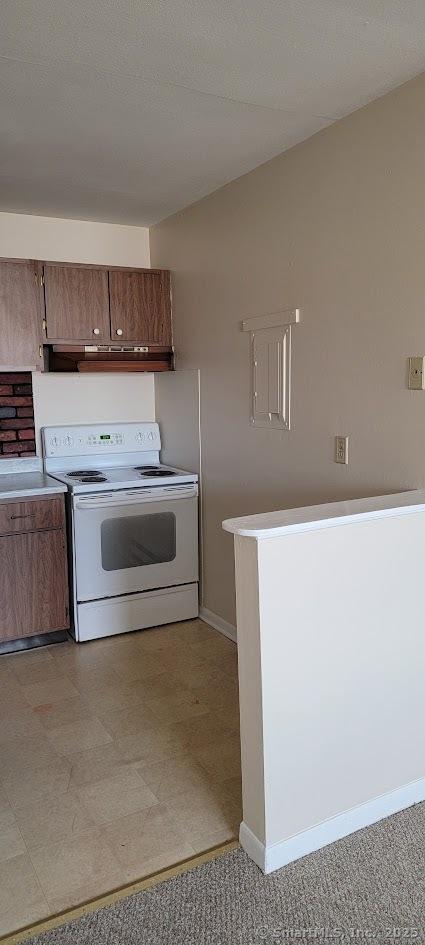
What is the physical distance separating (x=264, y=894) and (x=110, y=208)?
328cm

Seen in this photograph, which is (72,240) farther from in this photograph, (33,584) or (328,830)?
(328,830)

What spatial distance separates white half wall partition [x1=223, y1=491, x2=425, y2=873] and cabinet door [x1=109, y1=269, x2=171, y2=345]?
2209mm

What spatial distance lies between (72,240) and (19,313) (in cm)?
67

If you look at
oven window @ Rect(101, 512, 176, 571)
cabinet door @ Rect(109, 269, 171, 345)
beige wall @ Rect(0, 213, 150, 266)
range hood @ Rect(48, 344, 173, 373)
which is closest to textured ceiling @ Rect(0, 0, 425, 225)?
beige wall @ Rect(0, 213, 150, 266)

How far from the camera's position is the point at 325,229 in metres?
2.58

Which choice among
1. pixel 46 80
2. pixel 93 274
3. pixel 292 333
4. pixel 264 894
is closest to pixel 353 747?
pixel 264 894

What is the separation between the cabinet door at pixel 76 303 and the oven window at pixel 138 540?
1.07m

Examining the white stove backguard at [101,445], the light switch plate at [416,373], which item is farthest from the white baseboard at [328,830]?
→ the white stove backguard at [101,445]

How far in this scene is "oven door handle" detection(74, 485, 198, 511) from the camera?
3381mm

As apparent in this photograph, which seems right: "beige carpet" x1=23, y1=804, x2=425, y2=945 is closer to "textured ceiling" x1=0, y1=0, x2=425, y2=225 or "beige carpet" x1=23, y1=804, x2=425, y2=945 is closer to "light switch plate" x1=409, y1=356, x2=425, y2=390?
"light switch plate" x1=409, y1=356, x2=425, y2=390

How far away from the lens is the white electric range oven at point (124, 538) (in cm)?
343

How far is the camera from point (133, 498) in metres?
3.51

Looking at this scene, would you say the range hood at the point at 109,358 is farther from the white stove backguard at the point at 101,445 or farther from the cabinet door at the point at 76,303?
the white stove backguard at the point at 101,445

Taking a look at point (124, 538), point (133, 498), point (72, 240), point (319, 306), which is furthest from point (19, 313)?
point (319, 306)
